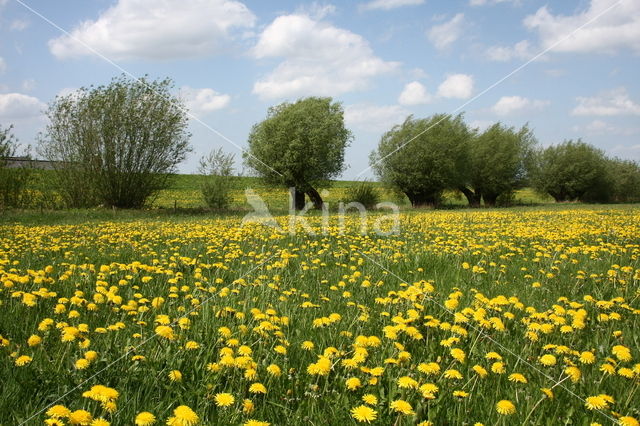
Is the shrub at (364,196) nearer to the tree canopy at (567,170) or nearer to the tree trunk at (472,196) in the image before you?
the tree trunk at (472,196)

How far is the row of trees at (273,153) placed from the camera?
1984 centimetres

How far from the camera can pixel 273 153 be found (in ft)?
88.1

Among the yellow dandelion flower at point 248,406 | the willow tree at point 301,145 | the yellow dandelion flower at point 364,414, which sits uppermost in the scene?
the willow tree at point 301,145

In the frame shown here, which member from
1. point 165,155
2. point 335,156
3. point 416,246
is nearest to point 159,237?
point 416,246

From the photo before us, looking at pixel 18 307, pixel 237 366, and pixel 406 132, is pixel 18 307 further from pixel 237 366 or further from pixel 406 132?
pixel 406 132

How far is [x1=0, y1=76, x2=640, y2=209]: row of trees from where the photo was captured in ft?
65.1

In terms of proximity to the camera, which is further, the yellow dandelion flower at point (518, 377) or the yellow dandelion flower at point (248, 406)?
the yellow dandelion flower at point (518, 377)

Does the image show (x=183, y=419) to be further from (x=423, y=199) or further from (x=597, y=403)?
(x=423, y=199)

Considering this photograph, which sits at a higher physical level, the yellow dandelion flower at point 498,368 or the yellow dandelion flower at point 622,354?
the yellow dandelion flower at point 622,354

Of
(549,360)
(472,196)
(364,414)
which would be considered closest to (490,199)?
(472,196)

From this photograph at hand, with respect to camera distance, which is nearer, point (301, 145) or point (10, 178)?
point (10, 178)

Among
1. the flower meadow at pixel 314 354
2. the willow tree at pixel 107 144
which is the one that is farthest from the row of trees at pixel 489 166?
the flower meadow at pixel 314 354

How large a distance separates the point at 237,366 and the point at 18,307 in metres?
2.09

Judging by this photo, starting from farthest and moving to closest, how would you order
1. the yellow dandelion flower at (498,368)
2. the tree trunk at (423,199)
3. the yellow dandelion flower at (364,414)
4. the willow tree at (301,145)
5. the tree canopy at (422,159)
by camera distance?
the tree trunk at (423,199) → the tree canopy at (422,159) → the willow tree at (301,145) → the yellow dandelion flower at (498,368) → the yellow dandelion flower at (364,414)
